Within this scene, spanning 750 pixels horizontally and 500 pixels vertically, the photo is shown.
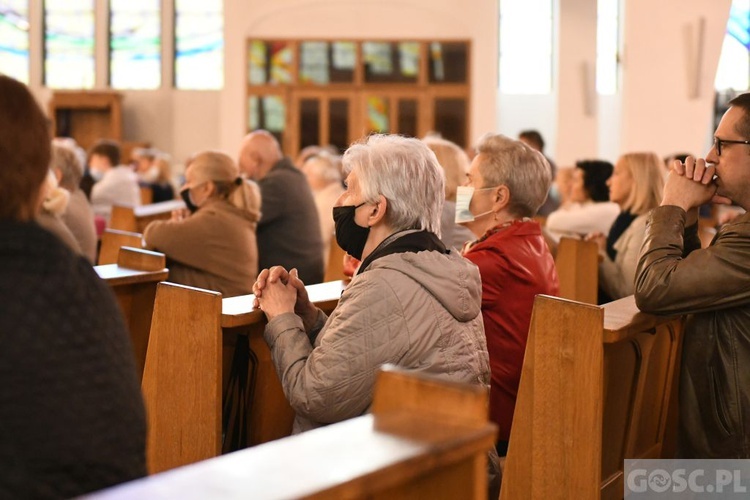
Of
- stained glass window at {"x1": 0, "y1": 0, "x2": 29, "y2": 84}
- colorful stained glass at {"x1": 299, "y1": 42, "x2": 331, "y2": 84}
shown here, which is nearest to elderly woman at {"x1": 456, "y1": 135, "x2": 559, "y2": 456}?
colorful stained glass at {"x1": 299, "y1": 42, "x2": 331, "y2": 84}

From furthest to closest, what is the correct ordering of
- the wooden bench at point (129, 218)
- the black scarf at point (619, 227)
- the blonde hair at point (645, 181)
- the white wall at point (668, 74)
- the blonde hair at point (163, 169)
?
the blonde hair at point (163, 169)
the white wall at point (668, 74)
the wooden bench at point (129, 218)
the black scarf at point (619, 227)
the blonde hair at point (645, 181)

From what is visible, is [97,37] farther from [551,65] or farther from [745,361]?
[745,361]

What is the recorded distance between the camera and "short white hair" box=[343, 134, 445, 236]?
2549mm

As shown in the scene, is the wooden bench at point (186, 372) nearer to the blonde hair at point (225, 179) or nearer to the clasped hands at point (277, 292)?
the clasped hands at point (277, 292)

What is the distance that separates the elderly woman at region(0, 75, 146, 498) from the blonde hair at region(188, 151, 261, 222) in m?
3.25

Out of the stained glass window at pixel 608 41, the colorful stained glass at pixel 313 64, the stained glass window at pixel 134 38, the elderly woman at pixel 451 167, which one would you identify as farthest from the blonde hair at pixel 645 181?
the stained glass window at pixel 134 38

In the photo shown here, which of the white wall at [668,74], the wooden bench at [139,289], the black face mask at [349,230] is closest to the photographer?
the black face mask at [349,230]

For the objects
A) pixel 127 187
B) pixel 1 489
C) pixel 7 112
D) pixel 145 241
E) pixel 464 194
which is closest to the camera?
pixel 1 489

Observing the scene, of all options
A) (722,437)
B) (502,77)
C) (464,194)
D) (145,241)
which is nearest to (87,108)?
(502,77)

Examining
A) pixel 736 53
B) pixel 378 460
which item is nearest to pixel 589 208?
pixel 378 460

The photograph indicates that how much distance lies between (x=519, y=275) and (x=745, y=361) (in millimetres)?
815

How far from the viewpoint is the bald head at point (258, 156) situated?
Result: 6289 millimetres

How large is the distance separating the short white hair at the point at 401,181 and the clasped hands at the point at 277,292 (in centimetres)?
32

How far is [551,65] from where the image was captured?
58.9ft
